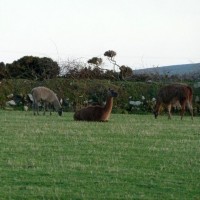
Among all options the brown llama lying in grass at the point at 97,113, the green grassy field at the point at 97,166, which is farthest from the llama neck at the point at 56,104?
the green grassy field at the point at 97,166

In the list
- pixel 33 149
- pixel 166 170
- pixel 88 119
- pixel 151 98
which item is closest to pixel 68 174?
pixel 166 170

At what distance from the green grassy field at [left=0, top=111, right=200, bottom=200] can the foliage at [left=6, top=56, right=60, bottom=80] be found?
22.8 m

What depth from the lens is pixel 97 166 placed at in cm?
1071

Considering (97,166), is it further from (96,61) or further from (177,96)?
(96,61)

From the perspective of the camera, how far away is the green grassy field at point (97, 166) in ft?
28.9

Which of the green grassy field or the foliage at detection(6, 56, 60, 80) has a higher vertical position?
the foliage at detection(6, 56, 60, 80)

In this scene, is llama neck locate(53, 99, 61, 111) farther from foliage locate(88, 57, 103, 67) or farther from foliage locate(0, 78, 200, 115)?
foliage locate(88, 57, 103, 67)

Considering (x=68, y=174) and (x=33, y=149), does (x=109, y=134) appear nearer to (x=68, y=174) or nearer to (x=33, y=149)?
(x=33, y=149)

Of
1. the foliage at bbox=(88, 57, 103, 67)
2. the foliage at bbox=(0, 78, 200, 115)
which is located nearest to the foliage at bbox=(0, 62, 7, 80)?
the foliage at bbox=(0, 78, 200, 115)

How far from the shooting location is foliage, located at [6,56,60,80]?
39.0 meters

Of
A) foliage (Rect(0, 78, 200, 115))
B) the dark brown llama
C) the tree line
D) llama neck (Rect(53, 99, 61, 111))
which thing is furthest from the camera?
the tree line

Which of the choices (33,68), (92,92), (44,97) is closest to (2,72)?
(33,68)

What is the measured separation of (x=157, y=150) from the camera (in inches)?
512

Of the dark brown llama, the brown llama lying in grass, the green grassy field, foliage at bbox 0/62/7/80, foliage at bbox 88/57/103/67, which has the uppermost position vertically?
foliage at bbox 88/57/103/67
